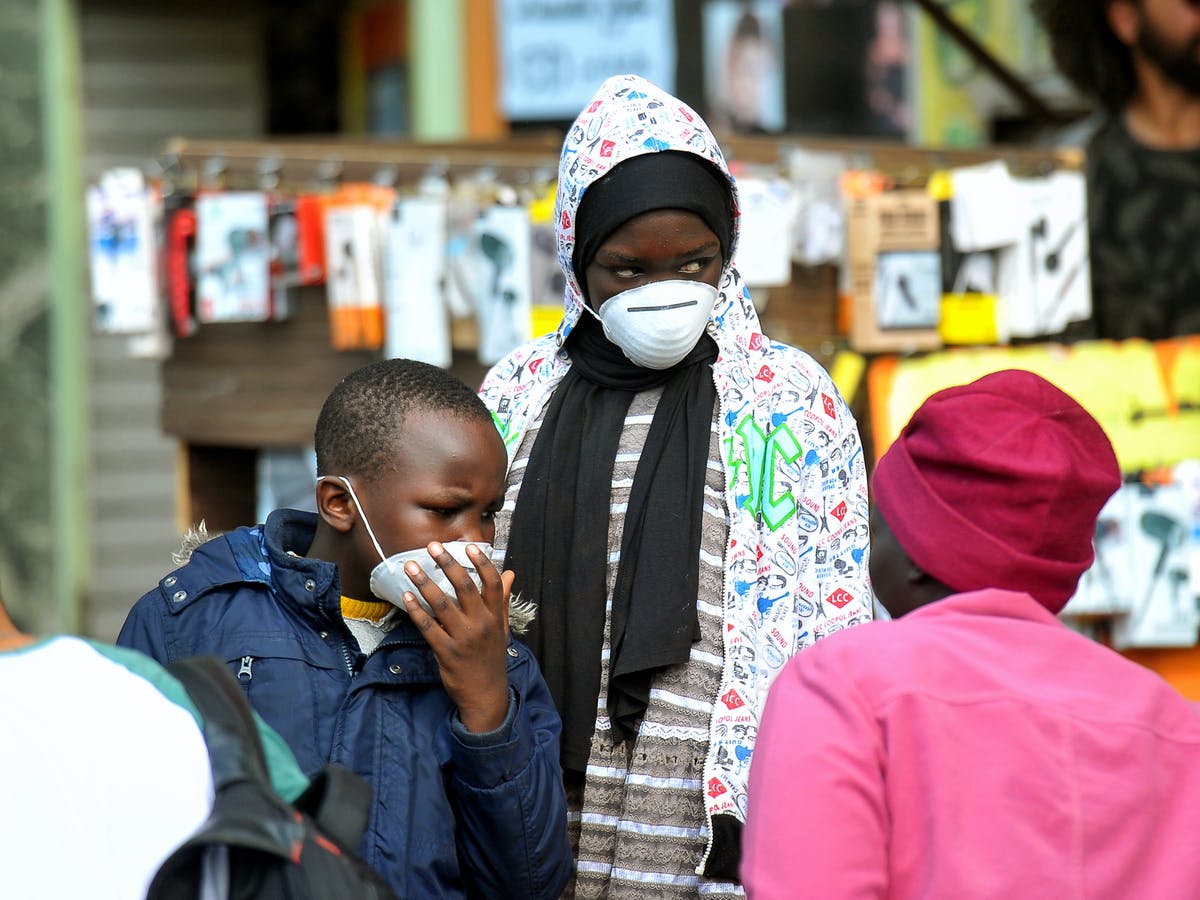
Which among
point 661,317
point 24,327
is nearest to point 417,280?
point 661,317

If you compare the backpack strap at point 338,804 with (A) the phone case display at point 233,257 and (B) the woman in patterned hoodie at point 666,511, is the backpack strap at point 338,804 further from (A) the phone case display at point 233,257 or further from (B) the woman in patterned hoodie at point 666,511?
(A) the phone case display at point 233,257

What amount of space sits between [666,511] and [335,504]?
21.4 inches

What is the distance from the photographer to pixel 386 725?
7.05 ft

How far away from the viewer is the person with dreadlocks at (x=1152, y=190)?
4.53 m

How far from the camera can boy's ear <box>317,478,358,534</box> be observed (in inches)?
90.0

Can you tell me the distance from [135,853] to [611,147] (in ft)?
5.25

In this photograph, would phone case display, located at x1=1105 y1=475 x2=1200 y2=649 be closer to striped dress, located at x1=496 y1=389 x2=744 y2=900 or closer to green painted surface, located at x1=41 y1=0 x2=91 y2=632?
striped dress, located at x1=496 y1=389 x2=744 y2=900

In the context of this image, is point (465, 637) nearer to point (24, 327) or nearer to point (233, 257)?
point (233, 257)

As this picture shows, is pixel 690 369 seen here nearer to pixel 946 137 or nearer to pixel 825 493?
pixel 825 493

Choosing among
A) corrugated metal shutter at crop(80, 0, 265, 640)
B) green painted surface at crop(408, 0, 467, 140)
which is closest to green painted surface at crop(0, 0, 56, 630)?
corrugated metal shutter at crop(80, 0, 265, 640)

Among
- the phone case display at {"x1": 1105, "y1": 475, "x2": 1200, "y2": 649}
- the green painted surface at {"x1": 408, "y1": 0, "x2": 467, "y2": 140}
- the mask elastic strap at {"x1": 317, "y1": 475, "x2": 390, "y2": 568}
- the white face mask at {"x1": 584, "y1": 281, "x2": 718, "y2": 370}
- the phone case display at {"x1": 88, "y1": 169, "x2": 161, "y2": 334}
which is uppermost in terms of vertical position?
the green painted surface at {"x1": 408, "y1": 0, "x2": 467, "y2": 140}

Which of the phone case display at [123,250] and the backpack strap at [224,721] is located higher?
the phone case display at [123,250]

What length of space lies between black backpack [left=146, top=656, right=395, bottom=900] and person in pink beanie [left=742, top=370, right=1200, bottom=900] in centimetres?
50

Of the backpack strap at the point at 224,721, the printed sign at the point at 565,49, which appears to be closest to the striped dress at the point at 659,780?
the backpack strap at the point at 224,721
